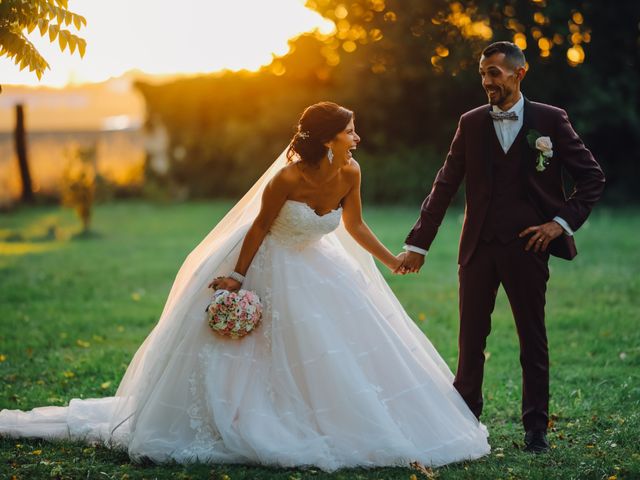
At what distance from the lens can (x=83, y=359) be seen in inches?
291

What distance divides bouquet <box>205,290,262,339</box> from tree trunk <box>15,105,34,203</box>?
18754 mm

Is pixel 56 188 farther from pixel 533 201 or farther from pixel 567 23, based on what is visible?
pixel 533 201

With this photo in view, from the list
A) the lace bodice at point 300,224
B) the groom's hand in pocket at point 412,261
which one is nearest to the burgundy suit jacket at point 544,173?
the groom's hand in pocket at point 412,261

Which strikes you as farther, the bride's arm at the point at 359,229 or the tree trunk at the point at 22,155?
the tree trunk at the point at 22,155

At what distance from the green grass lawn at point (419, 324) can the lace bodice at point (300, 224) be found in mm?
1219

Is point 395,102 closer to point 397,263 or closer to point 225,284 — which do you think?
point 397,263

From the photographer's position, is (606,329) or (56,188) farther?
(56,188)

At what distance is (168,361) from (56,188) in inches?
740

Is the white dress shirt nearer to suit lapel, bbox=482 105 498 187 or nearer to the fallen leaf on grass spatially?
suit lapel, bbox=482 105 498 187

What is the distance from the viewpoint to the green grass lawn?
4762 millimetres

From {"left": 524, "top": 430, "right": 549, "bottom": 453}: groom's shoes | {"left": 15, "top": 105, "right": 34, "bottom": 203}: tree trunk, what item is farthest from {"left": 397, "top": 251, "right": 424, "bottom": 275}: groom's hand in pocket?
{"left": 15, "top": 105, "right": 34, "bottom": 203}: tree trunk

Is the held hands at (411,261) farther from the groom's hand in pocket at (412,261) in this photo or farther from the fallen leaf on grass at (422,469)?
the fallen leaf on grass at (422,469)

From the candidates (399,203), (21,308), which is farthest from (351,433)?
(399,203)

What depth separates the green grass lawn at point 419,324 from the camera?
187 inches
